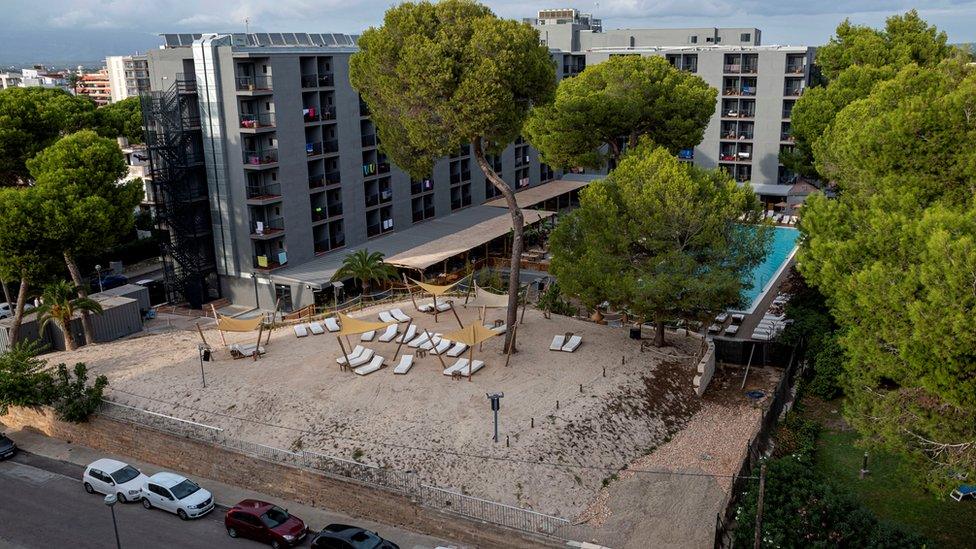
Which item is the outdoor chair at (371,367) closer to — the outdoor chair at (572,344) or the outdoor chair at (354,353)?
the outdoor chair at (354,353)

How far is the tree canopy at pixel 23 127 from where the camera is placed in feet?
139

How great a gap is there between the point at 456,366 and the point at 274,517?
9.53 metres

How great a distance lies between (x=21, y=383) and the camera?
1154 inches

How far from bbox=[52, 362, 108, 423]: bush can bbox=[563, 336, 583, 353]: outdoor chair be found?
18.5 metres

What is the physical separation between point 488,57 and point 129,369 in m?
19.9

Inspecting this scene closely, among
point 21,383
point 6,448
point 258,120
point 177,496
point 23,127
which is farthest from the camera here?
point 23,127

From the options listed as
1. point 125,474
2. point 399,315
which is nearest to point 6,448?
point 125,474

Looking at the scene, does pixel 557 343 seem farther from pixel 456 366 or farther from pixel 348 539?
pixel 348 539

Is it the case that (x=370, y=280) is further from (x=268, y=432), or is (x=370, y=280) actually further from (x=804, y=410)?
(x=804, y=410)

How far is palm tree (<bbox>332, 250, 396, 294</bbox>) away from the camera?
4250cm

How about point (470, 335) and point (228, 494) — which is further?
point (470, 335)

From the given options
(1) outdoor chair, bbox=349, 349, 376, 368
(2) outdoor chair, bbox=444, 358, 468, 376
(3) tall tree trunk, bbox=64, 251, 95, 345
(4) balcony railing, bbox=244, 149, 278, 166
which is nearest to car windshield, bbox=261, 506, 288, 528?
(1) outdoor chair, bbox=349, 349, 376, 368

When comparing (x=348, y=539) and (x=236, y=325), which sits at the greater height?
(x=236, y=325)

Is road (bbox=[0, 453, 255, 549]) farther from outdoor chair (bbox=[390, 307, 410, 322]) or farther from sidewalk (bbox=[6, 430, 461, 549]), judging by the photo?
outdoor chair (bbox=[390, 307, 410, 322])
